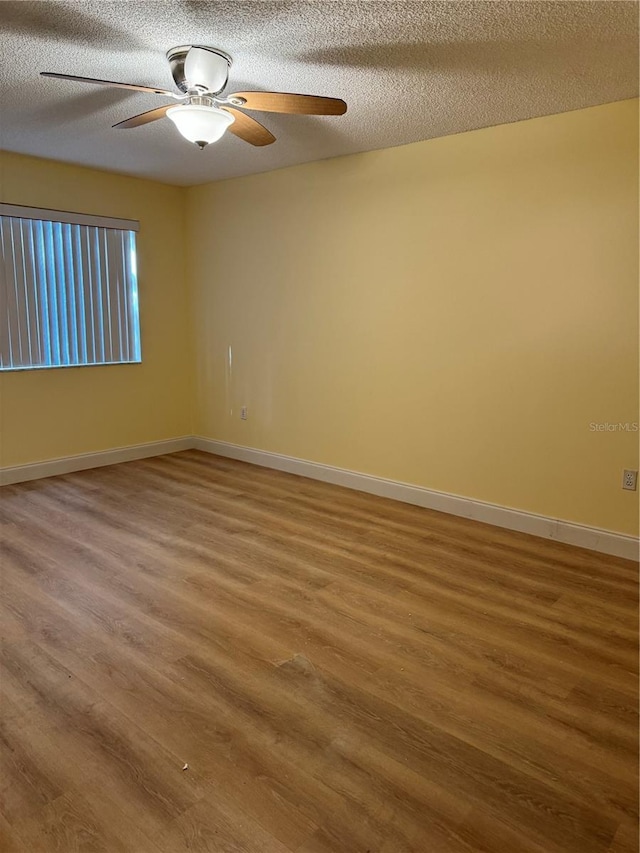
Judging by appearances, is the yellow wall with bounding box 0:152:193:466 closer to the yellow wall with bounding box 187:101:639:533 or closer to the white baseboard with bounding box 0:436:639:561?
the white baseboard with bounding box 0:436:639:561

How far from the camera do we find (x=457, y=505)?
3.85 meters

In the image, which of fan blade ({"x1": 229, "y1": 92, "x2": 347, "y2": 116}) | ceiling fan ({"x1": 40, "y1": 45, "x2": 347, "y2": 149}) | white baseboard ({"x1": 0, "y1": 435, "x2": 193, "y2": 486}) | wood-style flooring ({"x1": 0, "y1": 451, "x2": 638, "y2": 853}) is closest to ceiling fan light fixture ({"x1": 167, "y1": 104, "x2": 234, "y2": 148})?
ceiling fan ({"x1": 40, "y1": 45, "x2": 347, "y2": 149})

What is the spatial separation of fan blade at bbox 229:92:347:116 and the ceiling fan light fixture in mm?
105

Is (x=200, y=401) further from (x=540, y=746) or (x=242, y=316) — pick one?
(x=540, y=746)

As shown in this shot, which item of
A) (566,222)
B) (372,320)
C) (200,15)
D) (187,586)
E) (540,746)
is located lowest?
(540,746)

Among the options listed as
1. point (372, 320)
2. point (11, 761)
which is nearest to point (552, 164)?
point (372, 320)

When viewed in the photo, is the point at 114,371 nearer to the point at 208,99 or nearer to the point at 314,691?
the point at 208,99

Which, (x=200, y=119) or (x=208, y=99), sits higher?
(x=208, y=99)

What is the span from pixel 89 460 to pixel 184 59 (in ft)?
Answer: 11.2

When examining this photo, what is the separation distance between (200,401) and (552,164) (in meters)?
3.59

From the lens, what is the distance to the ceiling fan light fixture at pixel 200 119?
2.34 meters

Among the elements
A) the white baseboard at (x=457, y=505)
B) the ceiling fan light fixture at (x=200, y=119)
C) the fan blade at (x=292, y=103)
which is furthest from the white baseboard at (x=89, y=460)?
the fan blade at (x=292, y=103)

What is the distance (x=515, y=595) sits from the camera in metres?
2.77

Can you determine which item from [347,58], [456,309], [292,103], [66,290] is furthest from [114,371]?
[347,58]
